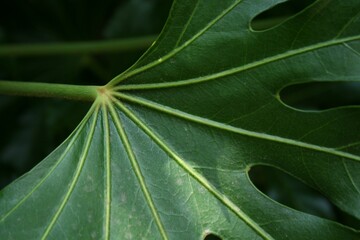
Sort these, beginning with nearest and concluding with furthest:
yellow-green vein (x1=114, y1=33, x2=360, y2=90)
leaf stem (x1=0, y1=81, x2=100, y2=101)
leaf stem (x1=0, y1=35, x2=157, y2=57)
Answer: yellow-green vein (x1=114, y1=33, x2=360, y2=90), leaf stem (x1=0, y1=81, x2=100, y2=101), leaf stem (x1=0, y1=35, x2=157, y2=57)

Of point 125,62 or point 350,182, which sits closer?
point 350,182

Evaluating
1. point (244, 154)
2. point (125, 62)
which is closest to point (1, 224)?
point (244, 154)

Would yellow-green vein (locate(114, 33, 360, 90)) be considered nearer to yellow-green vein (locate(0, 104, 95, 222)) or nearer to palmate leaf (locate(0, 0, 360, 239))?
palmate leaf (locate(0, 0, 360, 239))

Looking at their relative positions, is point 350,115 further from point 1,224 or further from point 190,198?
point 1,224

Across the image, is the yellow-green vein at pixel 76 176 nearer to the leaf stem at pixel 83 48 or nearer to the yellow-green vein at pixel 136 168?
the yellow-green vein at pixel 136 168

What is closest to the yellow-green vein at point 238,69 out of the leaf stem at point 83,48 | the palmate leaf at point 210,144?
the palmate leaf at point 210,144

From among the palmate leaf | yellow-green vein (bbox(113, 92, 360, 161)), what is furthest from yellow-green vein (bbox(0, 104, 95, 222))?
yellow-green vein (bbox(113, 92, 360, 161))
